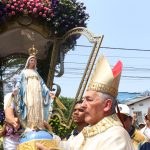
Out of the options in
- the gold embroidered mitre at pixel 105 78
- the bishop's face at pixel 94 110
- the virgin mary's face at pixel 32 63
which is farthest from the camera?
the virgin mary's face at pixel 32 63

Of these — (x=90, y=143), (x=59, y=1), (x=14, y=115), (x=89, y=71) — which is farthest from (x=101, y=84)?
(x=59, y=1)

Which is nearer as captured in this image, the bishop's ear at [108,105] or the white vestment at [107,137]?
the white vestment at [107,137]

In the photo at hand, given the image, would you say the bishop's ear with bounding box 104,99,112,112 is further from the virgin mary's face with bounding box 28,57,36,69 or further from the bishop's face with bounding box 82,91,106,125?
the virgin mary's face with bounding box 28,57,36,69

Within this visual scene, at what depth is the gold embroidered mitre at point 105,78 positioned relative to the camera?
3.64 m

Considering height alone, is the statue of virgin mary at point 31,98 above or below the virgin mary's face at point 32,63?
below

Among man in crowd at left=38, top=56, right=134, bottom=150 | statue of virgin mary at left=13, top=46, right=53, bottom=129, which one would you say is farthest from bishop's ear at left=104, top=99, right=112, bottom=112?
statue of virgin mary at left=13, top=46, right=53, bottom=129

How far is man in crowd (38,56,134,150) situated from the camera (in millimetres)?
3375

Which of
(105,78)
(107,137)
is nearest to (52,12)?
(105,78)

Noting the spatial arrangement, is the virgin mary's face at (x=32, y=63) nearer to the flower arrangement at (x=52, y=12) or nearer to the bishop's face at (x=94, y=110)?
the flower arrangement at (x=52, y=12)

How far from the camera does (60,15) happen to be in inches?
344

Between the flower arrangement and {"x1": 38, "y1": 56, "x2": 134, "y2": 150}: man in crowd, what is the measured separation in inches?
195

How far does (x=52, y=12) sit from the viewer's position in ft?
28.4

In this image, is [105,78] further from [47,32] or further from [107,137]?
[47,32]

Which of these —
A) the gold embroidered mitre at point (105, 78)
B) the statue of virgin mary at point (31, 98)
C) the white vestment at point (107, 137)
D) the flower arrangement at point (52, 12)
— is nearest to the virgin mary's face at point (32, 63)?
the statue of virgin mary at point (31, 98)
